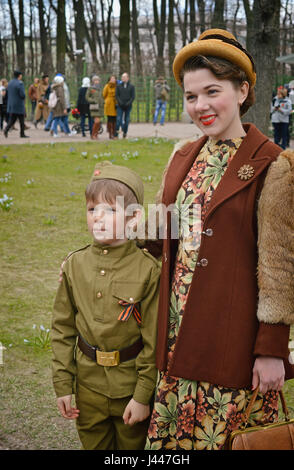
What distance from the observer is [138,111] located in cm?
2477

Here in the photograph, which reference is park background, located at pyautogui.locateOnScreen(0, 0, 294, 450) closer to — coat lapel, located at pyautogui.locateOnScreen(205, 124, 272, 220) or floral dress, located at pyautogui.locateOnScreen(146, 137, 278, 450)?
floral dress, located at pyautogui.locateOnScreen(146, 137, 278, 450)

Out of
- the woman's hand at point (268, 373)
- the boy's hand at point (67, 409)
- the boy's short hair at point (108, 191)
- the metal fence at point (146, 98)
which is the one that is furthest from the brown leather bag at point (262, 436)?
the metal fence at point (146, 98)

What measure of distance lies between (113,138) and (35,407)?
13169 mm

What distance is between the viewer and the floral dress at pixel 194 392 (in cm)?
213

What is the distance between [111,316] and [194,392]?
46 cm

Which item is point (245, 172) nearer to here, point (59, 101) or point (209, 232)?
point (209, 232)

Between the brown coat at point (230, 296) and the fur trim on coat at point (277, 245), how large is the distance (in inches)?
1.8

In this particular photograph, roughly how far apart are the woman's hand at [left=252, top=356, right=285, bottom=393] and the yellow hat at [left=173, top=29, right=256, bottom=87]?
1095 millimetres

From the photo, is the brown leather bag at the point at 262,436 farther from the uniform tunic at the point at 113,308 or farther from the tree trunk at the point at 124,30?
the tree trunk at the point at 124,30

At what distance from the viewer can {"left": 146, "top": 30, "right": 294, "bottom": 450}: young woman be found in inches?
78.7

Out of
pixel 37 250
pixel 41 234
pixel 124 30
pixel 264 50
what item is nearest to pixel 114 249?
pixel 37 250

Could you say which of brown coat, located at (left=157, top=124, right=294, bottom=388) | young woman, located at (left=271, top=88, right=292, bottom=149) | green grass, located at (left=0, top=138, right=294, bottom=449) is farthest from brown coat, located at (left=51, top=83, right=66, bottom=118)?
brown coat, located at (left=157, top=124, right=294, bottom=388)
